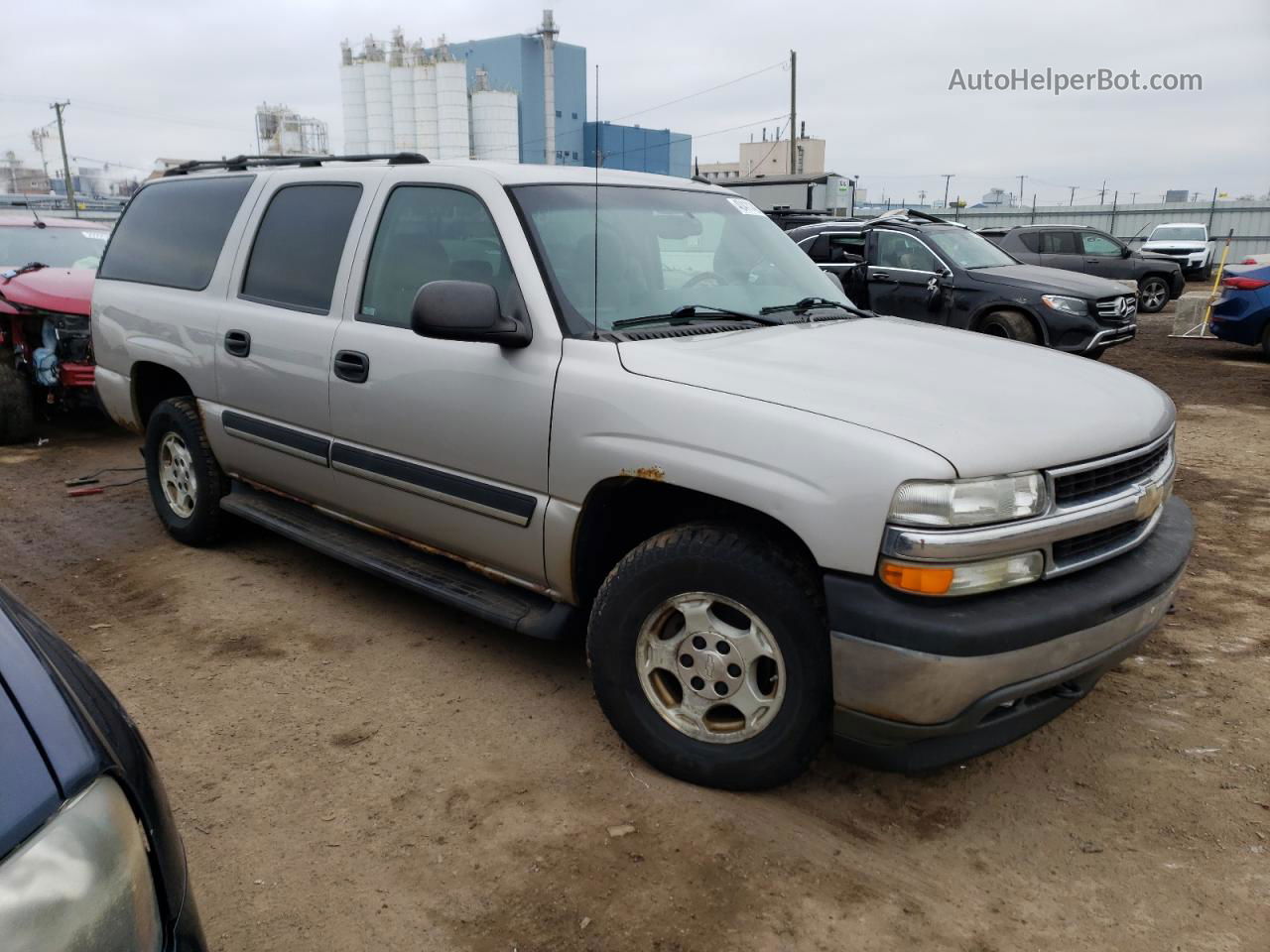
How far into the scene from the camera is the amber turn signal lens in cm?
233

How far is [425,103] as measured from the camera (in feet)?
156

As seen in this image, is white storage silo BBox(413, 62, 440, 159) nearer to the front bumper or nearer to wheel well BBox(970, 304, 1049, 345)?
wheel well BBox(970, 304, 1049, 345)

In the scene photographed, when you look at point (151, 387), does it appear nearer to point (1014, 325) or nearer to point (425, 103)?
point (1014, 325)

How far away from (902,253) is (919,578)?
9.13 m

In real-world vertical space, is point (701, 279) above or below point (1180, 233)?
below

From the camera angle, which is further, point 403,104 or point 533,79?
point 533,79

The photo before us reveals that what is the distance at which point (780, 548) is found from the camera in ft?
8.64

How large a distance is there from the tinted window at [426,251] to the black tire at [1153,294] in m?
18.1

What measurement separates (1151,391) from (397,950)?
9.27ft

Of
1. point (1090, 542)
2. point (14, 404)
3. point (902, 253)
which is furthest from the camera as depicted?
point (902, 253)

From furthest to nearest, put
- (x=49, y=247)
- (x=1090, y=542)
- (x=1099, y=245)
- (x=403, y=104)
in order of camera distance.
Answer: (x=403, y=104), (x=1099, y=245), (x=49, y=247), (x=1090, y=542)

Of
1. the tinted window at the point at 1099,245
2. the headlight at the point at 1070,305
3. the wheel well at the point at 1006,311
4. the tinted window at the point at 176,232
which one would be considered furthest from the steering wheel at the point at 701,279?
the tinted window at the point at 1099,245

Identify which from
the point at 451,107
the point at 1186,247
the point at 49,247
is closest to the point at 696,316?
the point at 49,247

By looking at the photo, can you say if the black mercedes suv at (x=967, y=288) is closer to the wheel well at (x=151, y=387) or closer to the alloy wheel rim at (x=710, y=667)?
the wheel well at (x=151, y=387)
